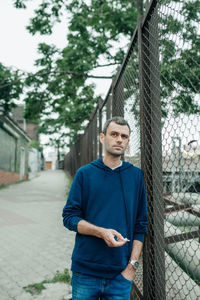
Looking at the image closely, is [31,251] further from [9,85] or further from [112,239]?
[9,85]

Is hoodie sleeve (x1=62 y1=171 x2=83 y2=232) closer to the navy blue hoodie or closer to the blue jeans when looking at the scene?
the navy blue hoodie

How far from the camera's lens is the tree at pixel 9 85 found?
11031 millimetres

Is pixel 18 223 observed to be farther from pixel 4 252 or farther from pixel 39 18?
pixel 39 18

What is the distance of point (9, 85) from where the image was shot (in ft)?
36.5

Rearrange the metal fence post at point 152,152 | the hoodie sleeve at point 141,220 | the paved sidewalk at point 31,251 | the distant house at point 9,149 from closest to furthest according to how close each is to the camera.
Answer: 1. the hoodie sleeve at point 141,220
2. the metal fence post at point 152,152
3. the paved sidewalk at point 31,251
4. the distant house at point 9,149

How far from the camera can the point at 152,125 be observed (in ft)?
7.07

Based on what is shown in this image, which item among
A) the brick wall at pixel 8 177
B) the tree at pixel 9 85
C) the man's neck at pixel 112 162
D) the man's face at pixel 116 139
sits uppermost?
the tree at pixel 9 85

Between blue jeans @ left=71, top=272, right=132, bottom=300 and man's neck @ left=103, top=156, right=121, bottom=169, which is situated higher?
man's neck @ left=103, top=156, right=121, bottom=169

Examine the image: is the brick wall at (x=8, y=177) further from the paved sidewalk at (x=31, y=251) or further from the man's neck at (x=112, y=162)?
the man's neck at (x=112, y=162)

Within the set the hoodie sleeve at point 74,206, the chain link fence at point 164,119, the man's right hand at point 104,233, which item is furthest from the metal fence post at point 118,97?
the man's right hand at point 104,233

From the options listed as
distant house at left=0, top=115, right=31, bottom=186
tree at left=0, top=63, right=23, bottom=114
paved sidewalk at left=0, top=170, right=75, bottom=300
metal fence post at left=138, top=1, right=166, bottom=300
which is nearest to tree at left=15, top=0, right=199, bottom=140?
tree at left=0, top=63, right=23, bottom=114

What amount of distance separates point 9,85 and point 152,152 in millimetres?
10237

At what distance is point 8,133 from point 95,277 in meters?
17.3

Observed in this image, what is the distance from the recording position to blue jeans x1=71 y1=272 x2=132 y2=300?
1.63 metres
